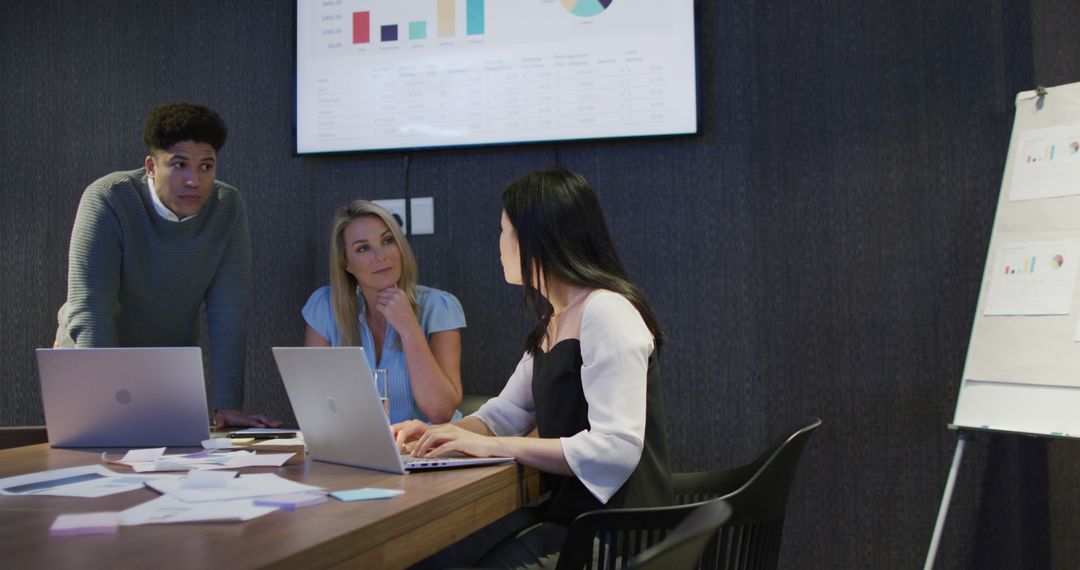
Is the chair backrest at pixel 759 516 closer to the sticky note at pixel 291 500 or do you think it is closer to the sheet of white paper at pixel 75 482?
the sticky note at pixel 291 500

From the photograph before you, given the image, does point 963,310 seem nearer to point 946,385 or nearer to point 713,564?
point 946,385

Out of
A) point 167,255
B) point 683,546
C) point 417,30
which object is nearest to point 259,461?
point 683,546

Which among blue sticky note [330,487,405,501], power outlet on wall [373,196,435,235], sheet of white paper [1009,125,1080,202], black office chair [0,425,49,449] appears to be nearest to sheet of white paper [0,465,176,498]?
blue sticky note [330,487,405,501]

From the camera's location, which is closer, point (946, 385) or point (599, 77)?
point (946, 385)

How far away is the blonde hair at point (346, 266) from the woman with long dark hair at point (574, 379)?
3.01ft

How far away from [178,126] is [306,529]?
177cm

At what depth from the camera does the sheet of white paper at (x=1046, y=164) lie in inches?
90.3

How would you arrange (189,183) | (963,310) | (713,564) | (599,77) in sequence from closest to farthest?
(713,564) → (189,183) → (963,310) → (599,77)

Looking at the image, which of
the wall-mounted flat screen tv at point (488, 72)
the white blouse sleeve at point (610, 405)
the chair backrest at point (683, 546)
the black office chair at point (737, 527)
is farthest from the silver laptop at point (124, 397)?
the wall-mounted flat screen tv at point (488, 72)

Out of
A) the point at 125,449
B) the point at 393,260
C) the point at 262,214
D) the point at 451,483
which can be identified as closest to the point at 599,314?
the point at 451,483

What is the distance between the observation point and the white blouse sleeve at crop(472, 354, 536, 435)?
1.90 metres

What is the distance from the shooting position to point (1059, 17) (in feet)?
8.67

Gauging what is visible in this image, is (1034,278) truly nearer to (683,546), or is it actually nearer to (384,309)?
(384,309)

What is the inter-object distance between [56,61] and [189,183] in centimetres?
125
